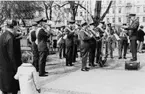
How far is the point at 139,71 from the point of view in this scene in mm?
11031

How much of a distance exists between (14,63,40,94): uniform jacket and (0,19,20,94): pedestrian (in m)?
0.41

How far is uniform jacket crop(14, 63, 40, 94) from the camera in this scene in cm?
527

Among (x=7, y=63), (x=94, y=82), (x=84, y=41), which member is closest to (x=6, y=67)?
(x=7, y=63)

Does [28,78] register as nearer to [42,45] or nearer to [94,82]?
[94,82]

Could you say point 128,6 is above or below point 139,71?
above

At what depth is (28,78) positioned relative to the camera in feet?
17.3

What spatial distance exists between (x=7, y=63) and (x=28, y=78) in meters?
0.77

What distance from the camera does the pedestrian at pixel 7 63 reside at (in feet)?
18.8

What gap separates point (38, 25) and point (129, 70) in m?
3.93

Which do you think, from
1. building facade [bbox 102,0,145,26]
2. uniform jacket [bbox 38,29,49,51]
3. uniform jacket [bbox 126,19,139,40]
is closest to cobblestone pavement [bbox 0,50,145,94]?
uniform jacket [bbox 38,29,49,51]

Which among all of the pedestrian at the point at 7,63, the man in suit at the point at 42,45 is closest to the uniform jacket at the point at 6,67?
the pedestrian at the point at 7,63

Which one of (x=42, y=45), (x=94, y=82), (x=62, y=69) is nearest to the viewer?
(x=94, y=82)

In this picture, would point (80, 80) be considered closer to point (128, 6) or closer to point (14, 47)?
point (14, 47)

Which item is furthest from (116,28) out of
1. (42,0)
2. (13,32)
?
(42,0)
